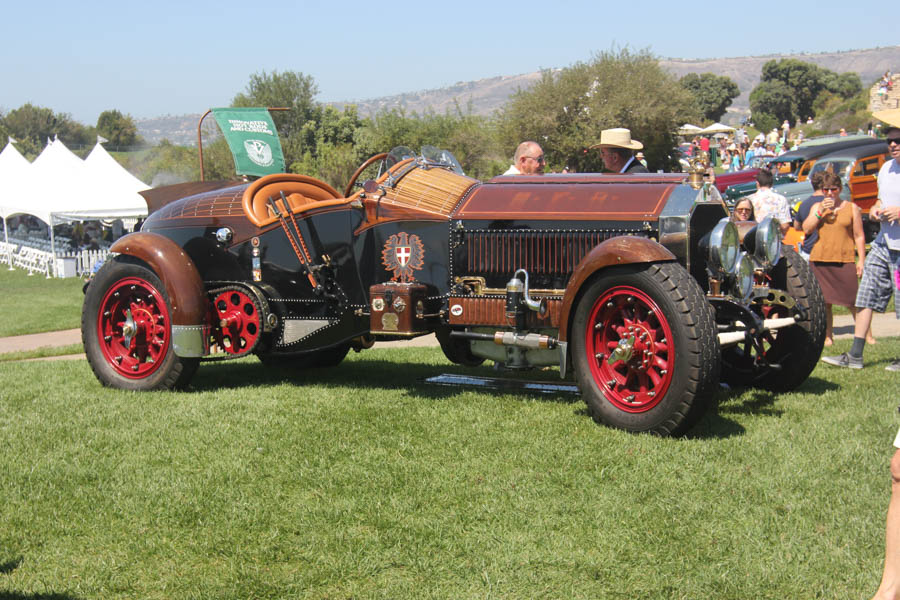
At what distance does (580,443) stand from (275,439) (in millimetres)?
1817

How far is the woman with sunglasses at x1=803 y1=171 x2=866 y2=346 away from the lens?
26.5ft

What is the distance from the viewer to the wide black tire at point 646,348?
471cm

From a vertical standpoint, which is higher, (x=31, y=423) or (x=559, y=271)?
(x=559, y=271)

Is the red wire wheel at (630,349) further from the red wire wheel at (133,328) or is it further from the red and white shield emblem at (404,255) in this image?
the red wire wheel at (133,328)

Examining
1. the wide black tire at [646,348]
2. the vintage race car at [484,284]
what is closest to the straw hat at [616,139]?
the vintage race car at [484,284]

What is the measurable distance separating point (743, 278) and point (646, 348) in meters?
0.94

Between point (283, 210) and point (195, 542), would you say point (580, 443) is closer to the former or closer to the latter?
point (195, 542)

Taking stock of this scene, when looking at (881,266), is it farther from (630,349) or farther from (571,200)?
(630,349)

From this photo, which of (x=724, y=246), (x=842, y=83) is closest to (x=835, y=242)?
(x=724, y=246)

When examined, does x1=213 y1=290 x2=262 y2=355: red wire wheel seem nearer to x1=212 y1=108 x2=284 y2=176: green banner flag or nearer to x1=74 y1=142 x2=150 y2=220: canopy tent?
x1=212 y1=108 x2=284 y2=176: green banner flag

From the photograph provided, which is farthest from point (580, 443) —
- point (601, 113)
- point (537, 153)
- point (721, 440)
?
point (601, 113)

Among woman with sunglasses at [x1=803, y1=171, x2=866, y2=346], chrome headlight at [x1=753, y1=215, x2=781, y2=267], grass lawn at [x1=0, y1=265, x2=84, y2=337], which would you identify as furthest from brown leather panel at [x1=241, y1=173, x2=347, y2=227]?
grass lawn at [x1=0, y1=265, x2=84, y2=337]

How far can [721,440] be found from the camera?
4852 mm

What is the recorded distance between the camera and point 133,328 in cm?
670
